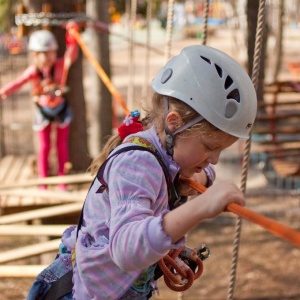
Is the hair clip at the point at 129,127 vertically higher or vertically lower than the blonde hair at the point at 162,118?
lower

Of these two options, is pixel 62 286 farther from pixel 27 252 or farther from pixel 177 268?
pixel 27 252

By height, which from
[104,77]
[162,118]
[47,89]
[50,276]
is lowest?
[47,89]

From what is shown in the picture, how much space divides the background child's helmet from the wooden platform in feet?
5.51

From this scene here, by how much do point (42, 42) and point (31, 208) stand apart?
1.26 meters

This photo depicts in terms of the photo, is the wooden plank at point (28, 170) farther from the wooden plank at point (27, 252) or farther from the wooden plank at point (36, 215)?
the wooden plank at point (27, 252)

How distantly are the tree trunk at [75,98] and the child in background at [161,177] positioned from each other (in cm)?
361

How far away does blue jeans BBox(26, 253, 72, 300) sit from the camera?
1.95 meters

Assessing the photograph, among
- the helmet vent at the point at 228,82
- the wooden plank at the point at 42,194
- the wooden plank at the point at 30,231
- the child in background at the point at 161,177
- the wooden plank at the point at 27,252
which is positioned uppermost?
the helmet vent at the point at 228,82

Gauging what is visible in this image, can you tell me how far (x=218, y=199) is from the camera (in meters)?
1.38

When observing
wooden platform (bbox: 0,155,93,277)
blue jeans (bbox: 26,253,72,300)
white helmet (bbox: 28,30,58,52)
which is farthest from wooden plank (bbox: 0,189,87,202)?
blue jeans (bbox: 26,253,72,300)

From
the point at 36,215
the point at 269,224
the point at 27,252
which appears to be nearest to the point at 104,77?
the point at 36,215

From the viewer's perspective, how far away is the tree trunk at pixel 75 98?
5.34 meters

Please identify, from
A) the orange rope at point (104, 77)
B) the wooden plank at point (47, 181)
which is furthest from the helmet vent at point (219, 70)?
the wooden plank at point (47, 181)

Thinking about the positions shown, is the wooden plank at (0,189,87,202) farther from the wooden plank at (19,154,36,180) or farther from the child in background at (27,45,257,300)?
the child in background at (27,45,257,300)
